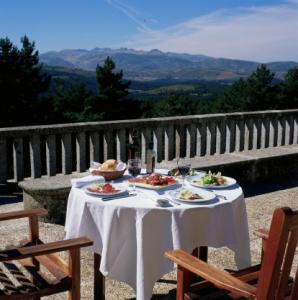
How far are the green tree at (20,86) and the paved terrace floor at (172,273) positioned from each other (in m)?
24.0

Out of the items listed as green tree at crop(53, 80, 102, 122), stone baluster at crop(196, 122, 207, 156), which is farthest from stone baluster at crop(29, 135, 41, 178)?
green tree at crop(53, 80, 102, 122)

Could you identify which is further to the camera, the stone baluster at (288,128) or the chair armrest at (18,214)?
the stone baluster at (288,128)

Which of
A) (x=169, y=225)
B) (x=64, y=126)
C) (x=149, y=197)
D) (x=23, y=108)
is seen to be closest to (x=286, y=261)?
(x=169, y=225)

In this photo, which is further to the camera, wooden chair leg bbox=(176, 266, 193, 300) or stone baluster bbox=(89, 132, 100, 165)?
stone baluster bbox=(89, 132, 100, 165)

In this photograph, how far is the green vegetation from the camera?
3036cm

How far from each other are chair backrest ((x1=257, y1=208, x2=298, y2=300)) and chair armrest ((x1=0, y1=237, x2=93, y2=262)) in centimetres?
107

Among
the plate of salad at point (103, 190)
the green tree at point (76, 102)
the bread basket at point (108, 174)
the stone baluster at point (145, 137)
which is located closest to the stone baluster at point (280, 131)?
the stone baluster at point (145, 137)

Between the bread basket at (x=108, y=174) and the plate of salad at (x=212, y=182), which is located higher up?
the bread basket at (x=108, y=174)

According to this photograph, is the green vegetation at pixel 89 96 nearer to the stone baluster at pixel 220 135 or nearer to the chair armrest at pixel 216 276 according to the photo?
the stone baluster at pixel 220 135

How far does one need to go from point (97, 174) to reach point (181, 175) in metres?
0.68

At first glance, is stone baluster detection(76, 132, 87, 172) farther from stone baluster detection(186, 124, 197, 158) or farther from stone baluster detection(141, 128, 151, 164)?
stone baluster detection(186, 124, 197, 158)

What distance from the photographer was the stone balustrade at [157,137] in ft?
21.1

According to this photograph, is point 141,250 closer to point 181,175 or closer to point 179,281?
point 179,281

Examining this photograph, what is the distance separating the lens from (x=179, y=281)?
2736 mm
